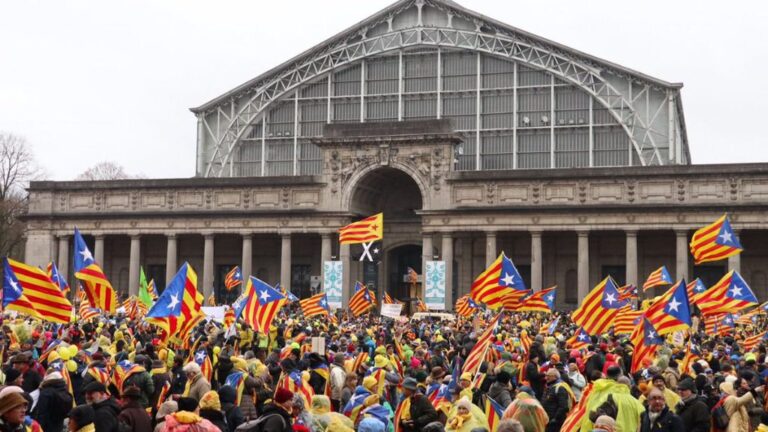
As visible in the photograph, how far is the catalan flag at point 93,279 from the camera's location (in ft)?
92.4

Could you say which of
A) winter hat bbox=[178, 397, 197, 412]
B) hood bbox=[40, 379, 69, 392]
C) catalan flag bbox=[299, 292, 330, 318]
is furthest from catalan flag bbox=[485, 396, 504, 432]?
catalan flag bbox=[299, 292, 330, 318]

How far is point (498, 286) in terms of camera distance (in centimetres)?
3138

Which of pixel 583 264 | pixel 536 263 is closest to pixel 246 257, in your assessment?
pixel 536 263

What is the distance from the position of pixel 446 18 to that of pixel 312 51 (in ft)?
36.3

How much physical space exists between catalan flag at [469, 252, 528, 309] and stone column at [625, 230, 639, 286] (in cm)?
2870

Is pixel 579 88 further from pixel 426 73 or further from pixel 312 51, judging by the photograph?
pixel 312 51

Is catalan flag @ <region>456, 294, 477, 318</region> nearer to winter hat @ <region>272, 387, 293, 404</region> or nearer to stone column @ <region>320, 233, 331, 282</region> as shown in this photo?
stone column @ <region>320, 233, 331, 282</region>

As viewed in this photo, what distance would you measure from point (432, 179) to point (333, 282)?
38.9 feet

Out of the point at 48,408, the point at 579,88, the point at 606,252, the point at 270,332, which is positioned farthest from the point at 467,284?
the point at 48,408

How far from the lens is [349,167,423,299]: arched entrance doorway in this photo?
70.0 meters

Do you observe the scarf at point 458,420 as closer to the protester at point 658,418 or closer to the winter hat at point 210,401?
the protester at point 658,418

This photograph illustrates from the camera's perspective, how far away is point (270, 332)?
100.0ft

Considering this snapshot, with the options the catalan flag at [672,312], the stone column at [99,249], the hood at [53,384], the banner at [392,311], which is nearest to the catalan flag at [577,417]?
the hood at [53,384]

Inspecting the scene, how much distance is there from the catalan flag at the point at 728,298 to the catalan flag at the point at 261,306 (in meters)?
13.5
